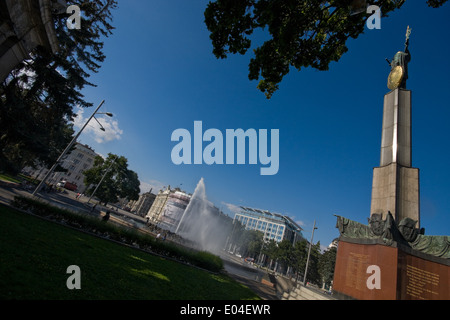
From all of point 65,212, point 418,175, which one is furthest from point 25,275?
point 418,175

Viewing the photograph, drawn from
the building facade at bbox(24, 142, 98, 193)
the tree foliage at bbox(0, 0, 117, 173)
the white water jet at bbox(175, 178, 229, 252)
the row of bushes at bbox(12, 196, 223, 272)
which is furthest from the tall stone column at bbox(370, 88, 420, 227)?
the building facade at bbox(24, 142, 98, 193)

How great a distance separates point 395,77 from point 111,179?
52.6m

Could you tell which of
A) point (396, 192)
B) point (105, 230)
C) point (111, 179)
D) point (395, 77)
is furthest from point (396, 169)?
point (111, 179)

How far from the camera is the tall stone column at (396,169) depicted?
12133 millimetres

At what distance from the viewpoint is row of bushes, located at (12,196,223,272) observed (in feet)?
42.6

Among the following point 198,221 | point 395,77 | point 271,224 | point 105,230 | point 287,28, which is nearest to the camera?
point 287,28

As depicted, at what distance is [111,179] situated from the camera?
48.2 m

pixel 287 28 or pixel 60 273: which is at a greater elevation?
pixel 287 28

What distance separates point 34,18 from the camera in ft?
23.3

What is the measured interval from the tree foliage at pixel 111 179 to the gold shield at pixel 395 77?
47078 millimetres

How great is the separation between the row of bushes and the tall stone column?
13.8 meters

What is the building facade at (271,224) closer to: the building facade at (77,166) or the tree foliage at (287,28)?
the building facade at (77,166)

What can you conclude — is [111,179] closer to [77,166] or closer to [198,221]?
[198,221]
